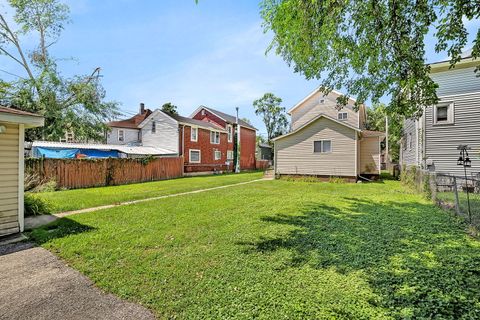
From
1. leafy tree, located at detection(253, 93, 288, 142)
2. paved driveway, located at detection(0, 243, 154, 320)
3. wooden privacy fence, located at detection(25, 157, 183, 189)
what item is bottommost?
paved driveway, located at detection(0, 243, 154, 320)

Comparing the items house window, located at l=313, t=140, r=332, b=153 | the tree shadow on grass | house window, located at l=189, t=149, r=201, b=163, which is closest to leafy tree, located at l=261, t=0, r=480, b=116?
the tree shadow on grass

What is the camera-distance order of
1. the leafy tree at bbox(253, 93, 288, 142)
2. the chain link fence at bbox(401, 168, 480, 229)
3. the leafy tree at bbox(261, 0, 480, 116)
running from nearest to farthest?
the leafy tree at bbox(261, 0, 480, 116) < the chain link fence at bbox(401, 168, 480, 229) < the leafy tree at bbox(253, 93, 288, 142)

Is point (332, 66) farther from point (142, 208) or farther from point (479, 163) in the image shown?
point (479, 163)

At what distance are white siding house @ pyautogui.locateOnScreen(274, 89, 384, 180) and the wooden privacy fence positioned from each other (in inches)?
383

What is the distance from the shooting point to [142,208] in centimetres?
820

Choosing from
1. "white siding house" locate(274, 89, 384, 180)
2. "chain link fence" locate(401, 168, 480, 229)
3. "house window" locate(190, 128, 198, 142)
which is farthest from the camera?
"house window" locate(190, 128, 198, 142)

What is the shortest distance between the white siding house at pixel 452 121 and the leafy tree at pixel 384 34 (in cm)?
794

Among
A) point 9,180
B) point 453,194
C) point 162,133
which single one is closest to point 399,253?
point 453,194

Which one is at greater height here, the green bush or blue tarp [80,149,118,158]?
blue tarp [80,149,118,158]

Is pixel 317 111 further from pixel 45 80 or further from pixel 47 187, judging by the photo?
pixel 45 80

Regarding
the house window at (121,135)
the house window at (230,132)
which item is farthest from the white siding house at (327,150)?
the house window at (121,135)

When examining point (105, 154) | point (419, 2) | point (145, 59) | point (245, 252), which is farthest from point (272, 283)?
point (105, 154)

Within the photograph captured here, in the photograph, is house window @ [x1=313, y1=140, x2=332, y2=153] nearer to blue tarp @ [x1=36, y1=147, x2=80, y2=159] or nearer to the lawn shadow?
the lawn shadow

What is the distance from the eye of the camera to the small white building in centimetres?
548
